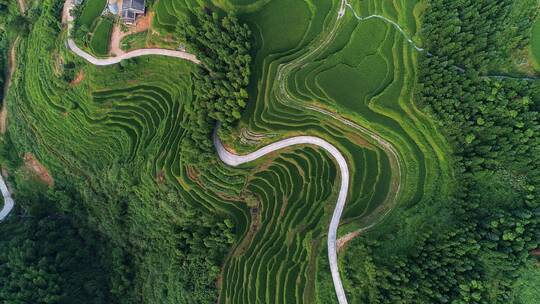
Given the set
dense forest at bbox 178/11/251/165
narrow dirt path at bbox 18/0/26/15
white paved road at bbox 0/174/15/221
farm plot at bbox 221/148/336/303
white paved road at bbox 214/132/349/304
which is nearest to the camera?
white paved road at bbox 214/132/349/304

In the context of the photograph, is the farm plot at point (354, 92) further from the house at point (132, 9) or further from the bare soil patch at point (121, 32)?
the house at point (132, 9)

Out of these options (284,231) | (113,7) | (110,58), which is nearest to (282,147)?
(284,231)

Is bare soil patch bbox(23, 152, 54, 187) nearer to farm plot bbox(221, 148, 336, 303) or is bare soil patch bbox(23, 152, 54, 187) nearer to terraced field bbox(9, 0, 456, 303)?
terraced field bbox(9, 0, 456, 303)

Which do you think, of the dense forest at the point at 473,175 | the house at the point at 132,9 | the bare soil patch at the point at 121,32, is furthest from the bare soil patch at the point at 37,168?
the dense forest at the point at 473,175

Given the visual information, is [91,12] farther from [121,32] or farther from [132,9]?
[132,9]

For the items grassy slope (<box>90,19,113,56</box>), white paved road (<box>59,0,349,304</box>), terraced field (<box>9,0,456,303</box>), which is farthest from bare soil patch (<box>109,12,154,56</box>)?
terraced field (<box>9,0,456,303</box>)
